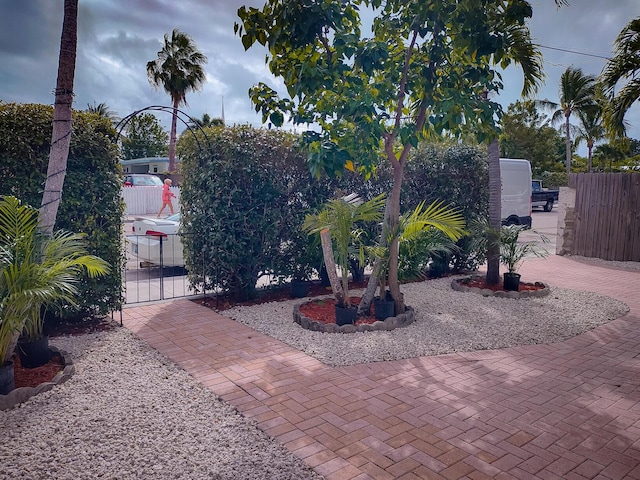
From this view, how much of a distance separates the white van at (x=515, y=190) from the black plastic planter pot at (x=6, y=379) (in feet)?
43.5

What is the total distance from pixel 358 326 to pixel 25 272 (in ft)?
10.9

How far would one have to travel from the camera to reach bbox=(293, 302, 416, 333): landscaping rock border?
5.48m

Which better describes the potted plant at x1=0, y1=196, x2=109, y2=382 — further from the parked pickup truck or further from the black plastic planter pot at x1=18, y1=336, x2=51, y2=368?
the parked pickup truck

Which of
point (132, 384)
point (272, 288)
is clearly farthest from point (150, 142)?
point (132, 384)

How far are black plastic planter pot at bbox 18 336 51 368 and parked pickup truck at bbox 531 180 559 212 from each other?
25825mm

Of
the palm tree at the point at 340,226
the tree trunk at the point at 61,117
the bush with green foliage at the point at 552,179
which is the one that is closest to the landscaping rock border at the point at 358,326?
the palm tree at the point at 340,226

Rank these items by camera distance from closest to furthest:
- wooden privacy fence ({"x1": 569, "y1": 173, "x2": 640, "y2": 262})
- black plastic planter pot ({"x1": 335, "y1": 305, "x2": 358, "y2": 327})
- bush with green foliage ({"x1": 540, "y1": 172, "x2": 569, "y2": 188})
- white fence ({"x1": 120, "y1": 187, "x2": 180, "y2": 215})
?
black plastic planter pot ({"x1": 335, "y1": 305, "x2": 358, "y2": 327}) → wooden privacy fence ({"x1": 569, "y1": 173, "x2": 640, "y2": 262}) → white fence ({"x1": 120, "y1": 187, "x2": 180, "y2": 215}) → bush with green foliage ({"x1": 540, "y1": 172, "x2": 569, "y2": 188})

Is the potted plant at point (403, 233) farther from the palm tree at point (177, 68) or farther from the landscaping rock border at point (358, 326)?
the palm tree at point (177, 68)

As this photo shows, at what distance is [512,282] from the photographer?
295 inches

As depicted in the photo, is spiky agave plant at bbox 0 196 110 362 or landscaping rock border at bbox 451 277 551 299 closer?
spiky agave plant at bbox 0 196 110 362

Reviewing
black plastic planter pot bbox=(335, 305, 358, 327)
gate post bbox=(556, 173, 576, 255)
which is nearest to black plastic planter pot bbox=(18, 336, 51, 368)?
black plastic planter pot bbox=(335, 305, 358, 327)

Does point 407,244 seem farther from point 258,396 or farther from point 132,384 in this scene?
point 132,384

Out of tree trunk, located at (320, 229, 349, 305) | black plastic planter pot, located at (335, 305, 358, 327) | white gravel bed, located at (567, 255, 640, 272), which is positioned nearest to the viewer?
black plastic planter pot, located at (335, 305, 358, 327)

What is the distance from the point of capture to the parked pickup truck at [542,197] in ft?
85.7
